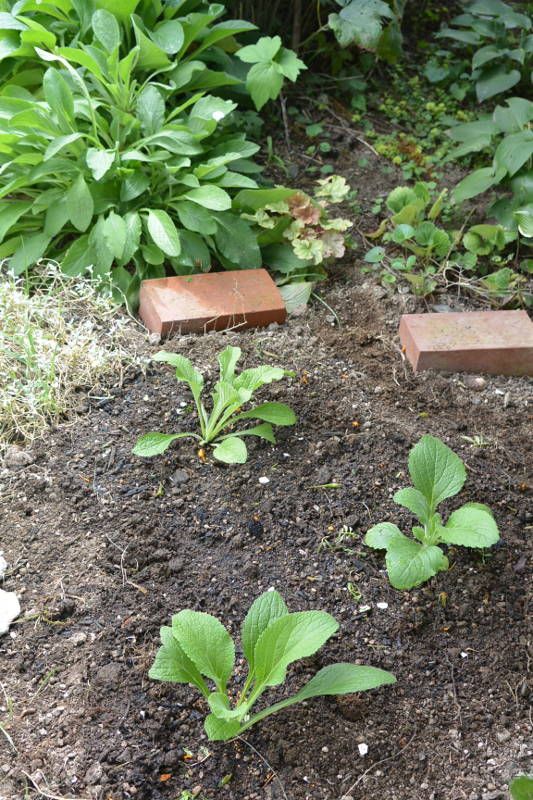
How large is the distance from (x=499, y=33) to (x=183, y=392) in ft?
7.68

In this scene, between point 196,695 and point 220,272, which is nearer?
point 196,695

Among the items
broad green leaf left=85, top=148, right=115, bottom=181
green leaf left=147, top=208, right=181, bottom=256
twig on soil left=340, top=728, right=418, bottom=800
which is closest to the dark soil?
twig on soil left=340, top=728, right=418, bottom=800

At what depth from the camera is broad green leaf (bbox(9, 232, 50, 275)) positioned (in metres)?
3.11

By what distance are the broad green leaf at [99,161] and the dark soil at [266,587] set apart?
59 cm

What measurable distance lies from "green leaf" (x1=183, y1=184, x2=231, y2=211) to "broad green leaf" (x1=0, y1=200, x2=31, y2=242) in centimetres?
58

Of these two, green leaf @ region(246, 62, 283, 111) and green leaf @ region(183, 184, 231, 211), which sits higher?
green leaf @ region(246, 62, 283, 111)

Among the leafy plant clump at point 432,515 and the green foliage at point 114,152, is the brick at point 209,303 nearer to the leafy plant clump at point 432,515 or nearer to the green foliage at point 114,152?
the green foliage at point 114,152

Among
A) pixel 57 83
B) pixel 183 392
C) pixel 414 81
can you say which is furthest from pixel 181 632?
pixel 414 81

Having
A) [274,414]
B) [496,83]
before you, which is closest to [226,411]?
[274,414]

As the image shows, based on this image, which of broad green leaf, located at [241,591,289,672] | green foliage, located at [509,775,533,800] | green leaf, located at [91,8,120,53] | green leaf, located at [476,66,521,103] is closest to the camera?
green foliage, located at [509,775,533,800]

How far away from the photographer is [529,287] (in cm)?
329

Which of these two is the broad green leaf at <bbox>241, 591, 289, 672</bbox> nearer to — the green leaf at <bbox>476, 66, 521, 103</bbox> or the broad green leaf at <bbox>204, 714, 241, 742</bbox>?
the broad green leaf at <bbox>204, 714, 241, 742</bbox>

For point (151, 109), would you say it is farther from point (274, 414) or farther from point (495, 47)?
point (495, 47)

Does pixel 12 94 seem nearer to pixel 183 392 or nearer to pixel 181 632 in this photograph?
pixel 183 392
